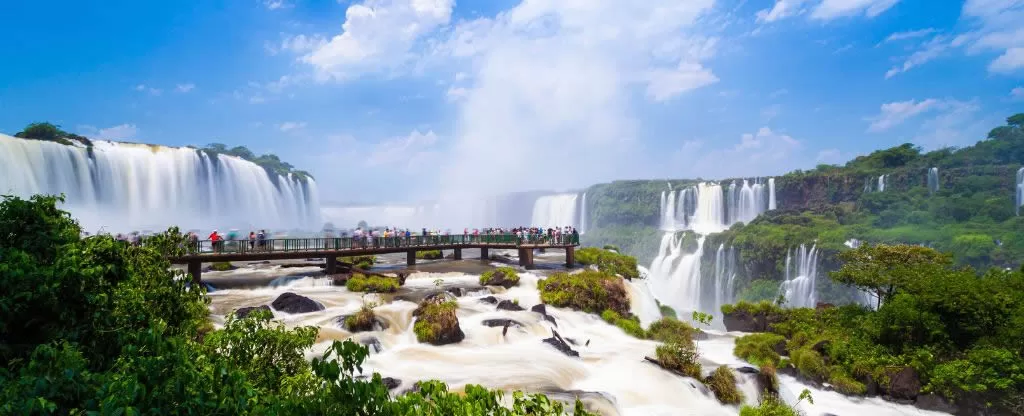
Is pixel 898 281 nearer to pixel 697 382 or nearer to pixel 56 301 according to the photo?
pixel 697 382

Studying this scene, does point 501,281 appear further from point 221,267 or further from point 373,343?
point 221,267

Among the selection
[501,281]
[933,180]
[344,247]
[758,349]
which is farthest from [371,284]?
[933,180]

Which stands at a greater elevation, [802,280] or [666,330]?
[666,330]

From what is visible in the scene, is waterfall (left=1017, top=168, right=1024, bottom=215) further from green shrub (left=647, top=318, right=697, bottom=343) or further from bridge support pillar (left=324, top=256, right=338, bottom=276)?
bridge support pillar (left=324, top=256, right=338, bottom=276)

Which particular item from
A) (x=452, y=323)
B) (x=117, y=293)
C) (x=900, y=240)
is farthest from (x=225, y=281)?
(x=900, y=240)

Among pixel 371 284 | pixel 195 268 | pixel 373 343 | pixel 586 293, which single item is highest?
pixel 195 268

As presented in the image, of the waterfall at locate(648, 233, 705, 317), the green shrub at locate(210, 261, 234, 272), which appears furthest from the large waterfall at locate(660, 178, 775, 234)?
the green shrub at locate(210, 261, 234, 272)

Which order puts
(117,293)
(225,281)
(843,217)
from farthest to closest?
(843,217) → (225,281) → (117,293)
